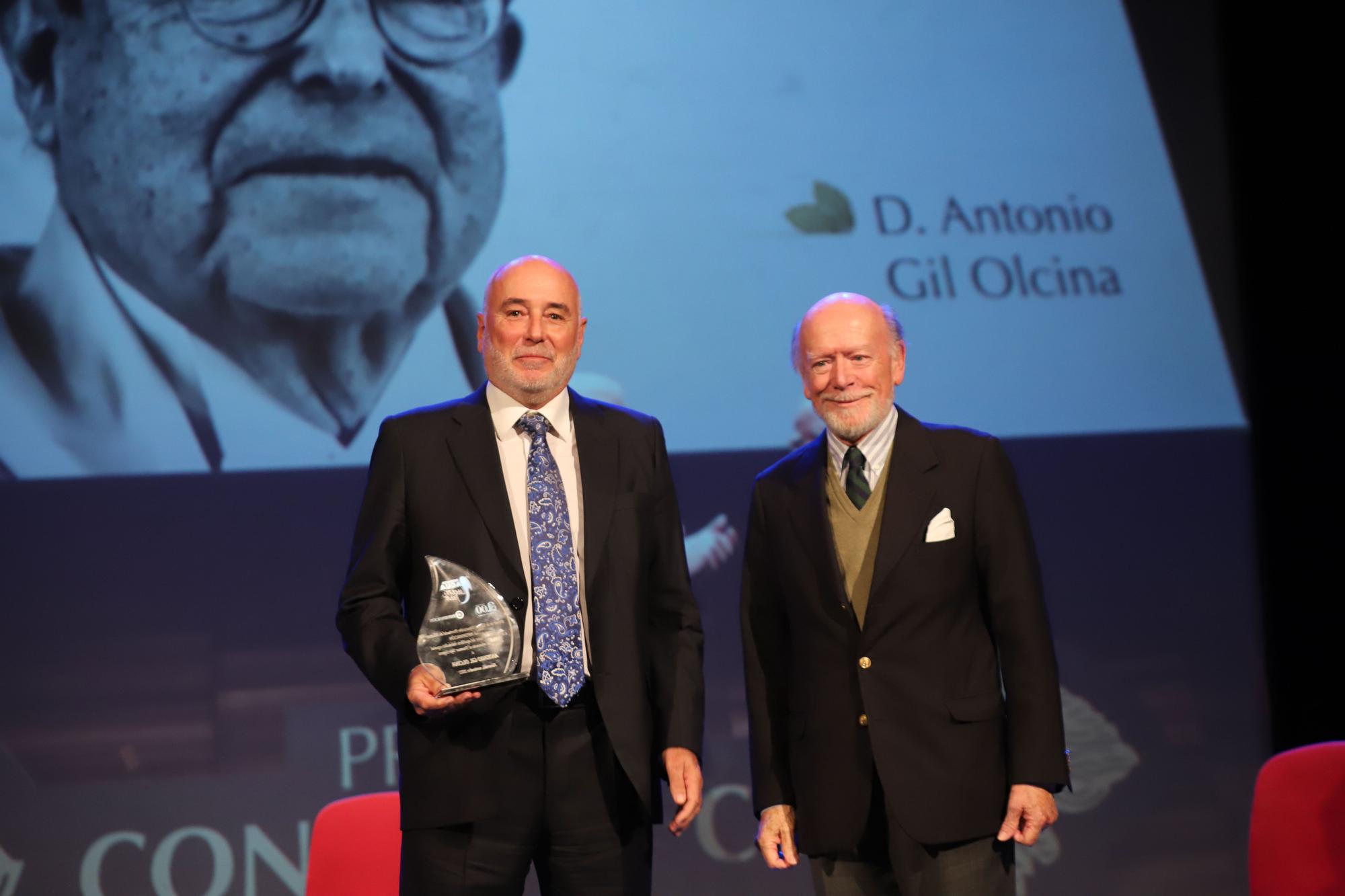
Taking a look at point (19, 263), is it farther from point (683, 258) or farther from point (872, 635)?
point (872, 635)

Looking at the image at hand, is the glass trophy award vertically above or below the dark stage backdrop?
below

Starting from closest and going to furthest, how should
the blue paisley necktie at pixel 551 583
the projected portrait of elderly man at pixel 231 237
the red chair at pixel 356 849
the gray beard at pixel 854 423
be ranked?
the blue paisley necktie at pixel 551 583 < the gray beard at pixel 854 423 < the red chair at pixel 356 849 < the projected portrait of elderly man at pixel 231 237

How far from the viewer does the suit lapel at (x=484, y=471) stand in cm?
208

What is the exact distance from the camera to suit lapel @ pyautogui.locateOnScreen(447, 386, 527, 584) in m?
2.08

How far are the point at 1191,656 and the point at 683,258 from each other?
2202 mm

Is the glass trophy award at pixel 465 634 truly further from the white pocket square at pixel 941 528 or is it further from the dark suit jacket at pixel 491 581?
the white pocket square at pixel 941 528

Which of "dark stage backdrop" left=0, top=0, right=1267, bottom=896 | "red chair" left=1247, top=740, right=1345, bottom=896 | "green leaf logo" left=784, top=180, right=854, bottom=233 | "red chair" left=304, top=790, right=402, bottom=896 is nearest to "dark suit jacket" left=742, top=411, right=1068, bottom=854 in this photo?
"red chair" left=1247, top=740, right=1345, bottom=896

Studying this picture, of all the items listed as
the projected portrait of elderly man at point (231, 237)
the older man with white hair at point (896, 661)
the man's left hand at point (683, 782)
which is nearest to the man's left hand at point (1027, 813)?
the older man with white hair at point (896, 661)

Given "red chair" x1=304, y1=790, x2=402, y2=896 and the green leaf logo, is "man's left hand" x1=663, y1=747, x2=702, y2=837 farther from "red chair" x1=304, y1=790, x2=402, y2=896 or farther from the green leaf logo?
the green leaf logo

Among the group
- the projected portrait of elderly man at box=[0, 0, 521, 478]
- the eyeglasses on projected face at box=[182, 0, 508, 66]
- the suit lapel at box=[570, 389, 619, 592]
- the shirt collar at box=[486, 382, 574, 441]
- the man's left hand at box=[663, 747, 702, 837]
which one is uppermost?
the eyeglasses on projected face at box=[182, 0, 508, 66]

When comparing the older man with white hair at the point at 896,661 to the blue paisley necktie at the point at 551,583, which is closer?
the blue paisley necktie at the point at 551,583

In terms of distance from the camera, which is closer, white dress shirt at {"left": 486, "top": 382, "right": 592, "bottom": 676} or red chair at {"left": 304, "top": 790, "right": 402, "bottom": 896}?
white dress shirt at {"left": 486, "top": 382, "right": 592, "bottom": 676}

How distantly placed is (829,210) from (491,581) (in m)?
2.45

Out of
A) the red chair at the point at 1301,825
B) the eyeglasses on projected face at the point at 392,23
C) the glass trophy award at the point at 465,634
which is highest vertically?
the eyeglasses on projected face at the point at 392,23
